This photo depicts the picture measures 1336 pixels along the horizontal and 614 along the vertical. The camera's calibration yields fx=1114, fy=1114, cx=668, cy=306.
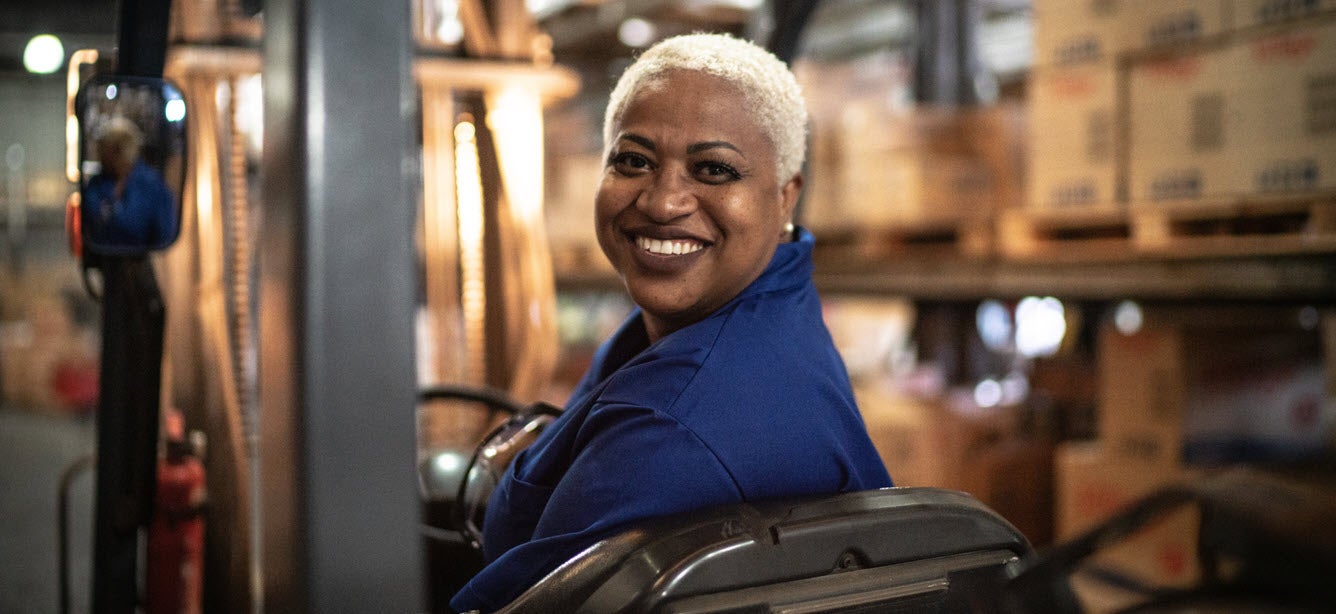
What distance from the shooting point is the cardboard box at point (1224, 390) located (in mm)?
3877

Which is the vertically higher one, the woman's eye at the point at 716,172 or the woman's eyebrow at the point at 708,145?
the woman's eyebrow at the point at 708,145

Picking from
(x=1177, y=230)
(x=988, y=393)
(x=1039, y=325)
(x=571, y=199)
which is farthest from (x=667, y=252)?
(x=1039, y=325)

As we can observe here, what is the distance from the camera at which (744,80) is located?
5.53ft

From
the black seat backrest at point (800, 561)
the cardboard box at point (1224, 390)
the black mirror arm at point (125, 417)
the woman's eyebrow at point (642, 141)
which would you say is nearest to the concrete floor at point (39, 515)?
the black mirror arm at point (125, 417)

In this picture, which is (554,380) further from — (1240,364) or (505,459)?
(505,459)

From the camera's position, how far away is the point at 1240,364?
397 centimetres

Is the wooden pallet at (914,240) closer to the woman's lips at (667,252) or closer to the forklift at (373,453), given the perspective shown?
the woman's lips at (667,252)

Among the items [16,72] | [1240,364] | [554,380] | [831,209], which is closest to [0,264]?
[16,72]

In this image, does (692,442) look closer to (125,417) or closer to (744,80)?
(744,80)

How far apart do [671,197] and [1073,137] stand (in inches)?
112

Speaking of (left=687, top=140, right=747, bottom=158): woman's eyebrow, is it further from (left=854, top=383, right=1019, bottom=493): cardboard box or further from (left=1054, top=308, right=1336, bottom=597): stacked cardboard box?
(left=854, top=383, right=1019, bottom=493): cardboard box

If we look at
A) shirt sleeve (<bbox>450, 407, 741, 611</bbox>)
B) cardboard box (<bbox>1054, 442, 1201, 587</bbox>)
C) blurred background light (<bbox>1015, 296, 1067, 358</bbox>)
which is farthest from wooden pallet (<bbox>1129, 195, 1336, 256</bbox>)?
blurred background light (<bbox>1015, 296, 1067, 358</bbox>)

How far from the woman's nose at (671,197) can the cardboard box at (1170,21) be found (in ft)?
8.60

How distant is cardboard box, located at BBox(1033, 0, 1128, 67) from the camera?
3938mm
